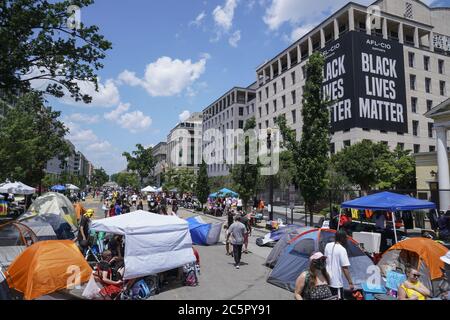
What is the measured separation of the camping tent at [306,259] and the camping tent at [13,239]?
301 inches

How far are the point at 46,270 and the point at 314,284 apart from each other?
5.61 metres

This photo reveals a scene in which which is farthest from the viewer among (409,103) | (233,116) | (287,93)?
(233,116)

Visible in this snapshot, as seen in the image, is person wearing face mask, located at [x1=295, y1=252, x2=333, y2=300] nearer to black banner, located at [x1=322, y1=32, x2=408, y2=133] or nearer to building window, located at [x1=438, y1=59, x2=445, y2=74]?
black banner, located at [x1=322, y1=32, x2=408, y2=133]

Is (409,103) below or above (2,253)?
above

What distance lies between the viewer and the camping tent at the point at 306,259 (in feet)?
28.0

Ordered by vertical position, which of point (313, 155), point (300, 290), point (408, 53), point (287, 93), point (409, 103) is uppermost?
point (408, 53)

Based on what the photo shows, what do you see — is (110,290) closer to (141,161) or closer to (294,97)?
(294,97)

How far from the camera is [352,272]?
850 centimetres

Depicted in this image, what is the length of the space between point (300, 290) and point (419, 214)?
17896 mm

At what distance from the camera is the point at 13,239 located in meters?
10.5

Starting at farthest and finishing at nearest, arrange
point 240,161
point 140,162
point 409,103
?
point 140,162 < point 409,103 < point 240,161

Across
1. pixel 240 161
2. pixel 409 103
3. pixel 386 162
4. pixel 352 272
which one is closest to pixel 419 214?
pixel 240 161

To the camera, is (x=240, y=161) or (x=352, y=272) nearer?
(x=352, y=272)
